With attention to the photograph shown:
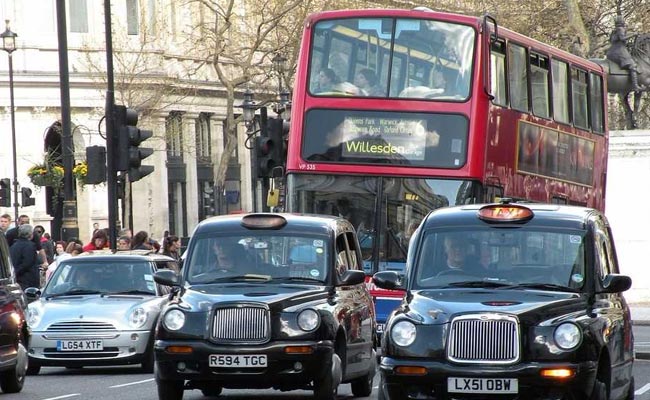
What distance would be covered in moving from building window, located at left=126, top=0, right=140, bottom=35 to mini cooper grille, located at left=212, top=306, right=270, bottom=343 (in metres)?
59.4

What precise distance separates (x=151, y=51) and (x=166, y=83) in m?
2.32

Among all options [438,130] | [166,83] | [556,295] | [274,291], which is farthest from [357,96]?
[166,83]

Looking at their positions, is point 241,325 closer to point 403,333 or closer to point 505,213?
point 505,213

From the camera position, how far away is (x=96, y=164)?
90.4ft

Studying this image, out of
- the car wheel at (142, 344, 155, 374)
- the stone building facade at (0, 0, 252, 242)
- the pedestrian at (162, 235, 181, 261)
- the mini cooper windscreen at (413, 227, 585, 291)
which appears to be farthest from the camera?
the stone building facade at (0, 0, 252, 242)

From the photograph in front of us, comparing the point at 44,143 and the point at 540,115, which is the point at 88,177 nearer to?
the point at 540,115

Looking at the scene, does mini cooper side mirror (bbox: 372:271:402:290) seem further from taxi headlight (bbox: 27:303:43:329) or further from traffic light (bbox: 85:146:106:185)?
traffic light (bbox: 85:146:106:185)

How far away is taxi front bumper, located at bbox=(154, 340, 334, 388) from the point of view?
1543 cm

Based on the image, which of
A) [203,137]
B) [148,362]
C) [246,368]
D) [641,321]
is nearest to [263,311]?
[246,368]

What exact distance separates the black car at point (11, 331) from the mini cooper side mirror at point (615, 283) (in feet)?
21.1

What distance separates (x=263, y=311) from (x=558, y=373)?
350 centimetres

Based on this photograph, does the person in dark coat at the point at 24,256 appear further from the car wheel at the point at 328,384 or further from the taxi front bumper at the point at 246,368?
the car wheel at the point at 328,384

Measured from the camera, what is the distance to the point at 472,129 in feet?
75.6

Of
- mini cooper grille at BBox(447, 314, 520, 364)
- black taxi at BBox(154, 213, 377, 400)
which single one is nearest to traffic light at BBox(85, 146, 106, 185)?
black taxi at BBox(154, 213, 377, 400)
